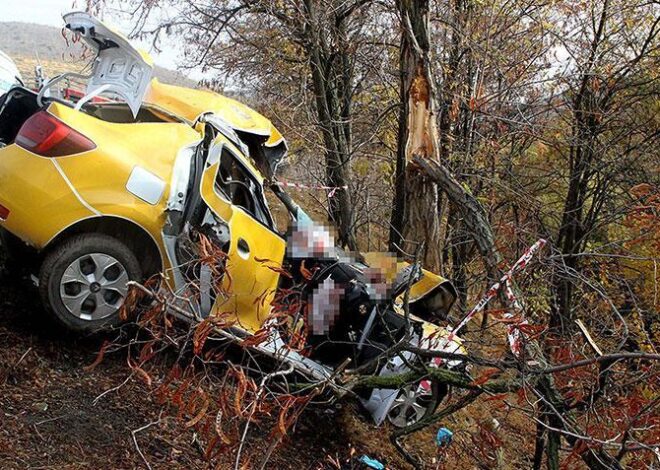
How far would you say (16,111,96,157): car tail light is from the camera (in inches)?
177

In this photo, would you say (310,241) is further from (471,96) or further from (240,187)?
(471,96)

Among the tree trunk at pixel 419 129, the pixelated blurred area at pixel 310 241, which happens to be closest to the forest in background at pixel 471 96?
the tree trunk at pixel 419 129

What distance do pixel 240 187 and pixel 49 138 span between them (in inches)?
69.2

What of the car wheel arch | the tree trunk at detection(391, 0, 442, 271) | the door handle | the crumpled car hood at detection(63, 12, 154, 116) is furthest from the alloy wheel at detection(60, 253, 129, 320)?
the tree trunk at detection(391, 0, 442, 271)

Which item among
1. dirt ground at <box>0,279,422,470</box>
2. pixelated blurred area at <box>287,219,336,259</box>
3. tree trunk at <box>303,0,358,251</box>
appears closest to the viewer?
dirt ground at <box>0,279,422,470</box>

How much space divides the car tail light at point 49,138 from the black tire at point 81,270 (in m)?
0.63

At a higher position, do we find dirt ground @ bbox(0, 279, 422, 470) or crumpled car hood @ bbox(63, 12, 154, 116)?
crumpled car hood @ bbox(63, 12, 154, 116)

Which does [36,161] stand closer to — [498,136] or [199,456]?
[199,456]

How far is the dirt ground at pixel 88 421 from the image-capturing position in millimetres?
3789

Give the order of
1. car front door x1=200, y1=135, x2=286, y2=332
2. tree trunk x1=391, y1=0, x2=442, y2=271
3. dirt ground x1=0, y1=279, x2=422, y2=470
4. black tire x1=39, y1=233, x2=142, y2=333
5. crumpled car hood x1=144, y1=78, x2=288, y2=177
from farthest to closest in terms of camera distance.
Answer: tree trunk x1=391, y1=0, x2=442, y2=271
crumpled car hood x1=144, y1=78, x2=288, y2=177
car front door x1=200, y1=135, x2=286, y2=332
black tire x1=39, y1=233, x2=142, y2=333
dirt ground x1=0, y1=279, x2=422, y2=470

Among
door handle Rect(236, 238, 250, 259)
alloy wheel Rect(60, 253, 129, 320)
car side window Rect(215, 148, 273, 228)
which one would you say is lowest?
alloy wheel Rect(60, 253, 129, 320)

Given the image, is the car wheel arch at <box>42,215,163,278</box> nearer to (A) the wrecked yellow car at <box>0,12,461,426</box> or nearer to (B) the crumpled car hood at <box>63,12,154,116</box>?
(A) the wrecked yellow car at <box>0,12,461,426</box>

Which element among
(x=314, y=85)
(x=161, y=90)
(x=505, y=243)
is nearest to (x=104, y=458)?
(x=161, y=90)

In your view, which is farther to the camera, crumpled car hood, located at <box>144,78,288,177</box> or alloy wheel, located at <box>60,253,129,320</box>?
crumpled car hood, located at <box>144,78,288,177</box>
